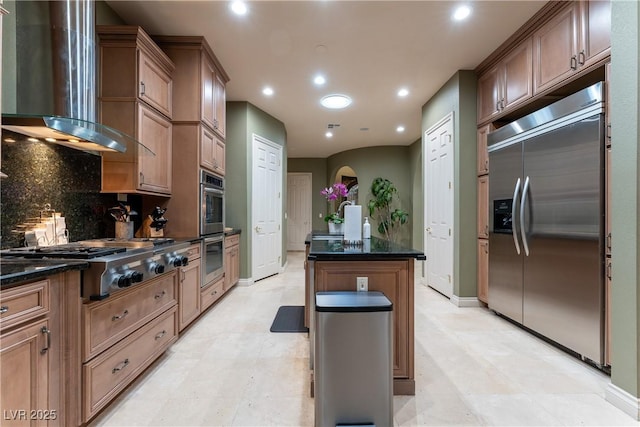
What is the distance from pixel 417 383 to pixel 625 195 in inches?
65.7

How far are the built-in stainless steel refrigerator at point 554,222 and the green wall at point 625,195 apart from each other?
42 cm

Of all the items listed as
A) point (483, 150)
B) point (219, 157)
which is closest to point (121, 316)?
point (219, 157)

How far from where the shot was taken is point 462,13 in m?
2.69

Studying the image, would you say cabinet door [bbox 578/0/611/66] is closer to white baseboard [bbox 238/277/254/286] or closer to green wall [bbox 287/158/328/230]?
white baseboard [bbox 238/277/254/286]

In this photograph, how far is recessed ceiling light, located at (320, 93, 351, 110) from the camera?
179 inches

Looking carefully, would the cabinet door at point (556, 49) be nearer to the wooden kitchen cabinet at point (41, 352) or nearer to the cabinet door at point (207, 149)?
the cabinet door at point (207, 149)

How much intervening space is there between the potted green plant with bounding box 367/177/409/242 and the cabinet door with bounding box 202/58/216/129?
16.6ft

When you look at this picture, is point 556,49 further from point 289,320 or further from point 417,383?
point 289,320

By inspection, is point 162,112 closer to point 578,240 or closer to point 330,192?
point 330,192

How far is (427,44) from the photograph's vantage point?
10.4 feet

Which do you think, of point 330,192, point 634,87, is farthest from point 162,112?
point 634,87

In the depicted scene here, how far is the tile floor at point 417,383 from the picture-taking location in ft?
5.42

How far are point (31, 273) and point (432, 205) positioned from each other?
4.41 m

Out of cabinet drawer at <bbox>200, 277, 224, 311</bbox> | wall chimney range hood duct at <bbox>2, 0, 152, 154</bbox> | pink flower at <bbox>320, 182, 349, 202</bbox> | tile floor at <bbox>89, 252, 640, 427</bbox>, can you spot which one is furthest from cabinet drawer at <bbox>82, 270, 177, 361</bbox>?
pink flower at <bbox>320, 182, 349, 202</bbox>
